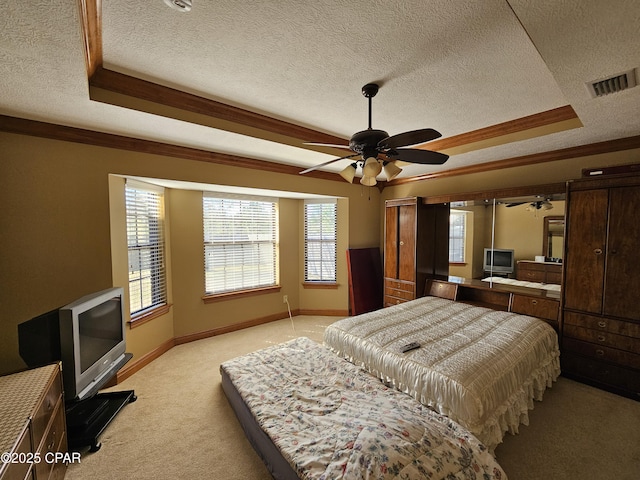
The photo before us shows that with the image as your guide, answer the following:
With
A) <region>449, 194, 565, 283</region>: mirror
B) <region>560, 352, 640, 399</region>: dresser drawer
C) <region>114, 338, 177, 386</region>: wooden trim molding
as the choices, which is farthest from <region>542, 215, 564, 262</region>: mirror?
<region>114, 338, 177, 386</region>: wooden trim molding

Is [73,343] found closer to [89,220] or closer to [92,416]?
[92,416]

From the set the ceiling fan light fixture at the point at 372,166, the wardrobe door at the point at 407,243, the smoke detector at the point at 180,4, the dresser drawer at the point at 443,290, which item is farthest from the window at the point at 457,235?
the smoke detector at the point at 180,4

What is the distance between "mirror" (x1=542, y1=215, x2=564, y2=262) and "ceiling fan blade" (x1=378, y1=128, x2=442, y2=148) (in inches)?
92.6

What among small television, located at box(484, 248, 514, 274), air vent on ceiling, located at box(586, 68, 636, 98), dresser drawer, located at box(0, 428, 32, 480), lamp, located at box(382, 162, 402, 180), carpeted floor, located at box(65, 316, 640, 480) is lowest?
carpeted floor, located at box(65, 316, 640, 480)

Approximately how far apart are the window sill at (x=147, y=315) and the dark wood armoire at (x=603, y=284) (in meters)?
4.56

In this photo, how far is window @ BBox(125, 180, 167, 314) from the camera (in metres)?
2.97

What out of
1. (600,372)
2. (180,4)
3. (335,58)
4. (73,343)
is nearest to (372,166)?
(335,58)

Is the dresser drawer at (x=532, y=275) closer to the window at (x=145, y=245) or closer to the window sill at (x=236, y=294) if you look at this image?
the window sill at (x=236, y=294)

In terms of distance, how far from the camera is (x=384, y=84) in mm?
1983

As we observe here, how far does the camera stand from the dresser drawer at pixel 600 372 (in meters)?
2.37

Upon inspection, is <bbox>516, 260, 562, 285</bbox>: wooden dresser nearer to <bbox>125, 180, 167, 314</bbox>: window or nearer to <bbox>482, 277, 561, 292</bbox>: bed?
<bbox>482, 277, 561, 292</bbox>: bed

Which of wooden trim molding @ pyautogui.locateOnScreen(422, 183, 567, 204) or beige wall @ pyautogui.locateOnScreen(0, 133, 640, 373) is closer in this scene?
beige wall @ pyautogui.locateOnScreen(0, 133, 640, 373)

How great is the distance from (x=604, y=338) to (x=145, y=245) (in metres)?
4.94

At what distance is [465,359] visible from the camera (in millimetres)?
1967
